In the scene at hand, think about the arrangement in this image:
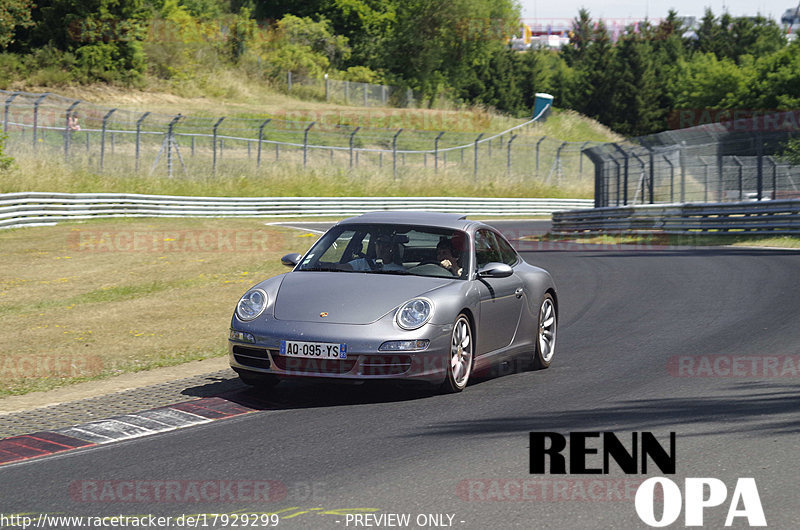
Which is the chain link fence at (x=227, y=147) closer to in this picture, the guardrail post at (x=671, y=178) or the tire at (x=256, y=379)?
the guardrail post at (x=671, y=178)

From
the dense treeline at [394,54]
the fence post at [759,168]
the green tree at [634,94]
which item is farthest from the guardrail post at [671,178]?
the green tree at [634,94]

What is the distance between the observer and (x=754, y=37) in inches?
4326

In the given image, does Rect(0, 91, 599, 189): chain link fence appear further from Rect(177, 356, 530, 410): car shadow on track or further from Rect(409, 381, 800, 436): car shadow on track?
Rect(409, 381, 800, 436): car shadow on track

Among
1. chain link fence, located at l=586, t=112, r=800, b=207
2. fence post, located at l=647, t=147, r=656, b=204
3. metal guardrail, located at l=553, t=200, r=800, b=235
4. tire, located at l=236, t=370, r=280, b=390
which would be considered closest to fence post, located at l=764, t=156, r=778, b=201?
chain link fence, located at l=586, t=112, r=800, b=207

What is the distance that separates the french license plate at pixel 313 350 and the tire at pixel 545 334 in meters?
2.57

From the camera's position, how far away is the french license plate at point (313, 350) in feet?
25.7

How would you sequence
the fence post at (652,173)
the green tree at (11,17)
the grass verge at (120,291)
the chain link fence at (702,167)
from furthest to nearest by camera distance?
1. the green tree at (11,17)
2. the fence post at (652,173)
3. the chain link fence at (702,167)
4. the grass verge at (120,291)

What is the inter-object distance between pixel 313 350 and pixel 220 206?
29.4m

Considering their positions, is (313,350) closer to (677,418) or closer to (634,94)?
(677,418)

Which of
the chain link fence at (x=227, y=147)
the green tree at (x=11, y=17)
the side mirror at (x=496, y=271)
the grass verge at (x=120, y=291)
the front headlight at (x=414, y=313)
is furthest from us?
the green tree at (x=11, y=17)

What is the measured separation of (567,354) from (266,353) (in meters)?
3.67

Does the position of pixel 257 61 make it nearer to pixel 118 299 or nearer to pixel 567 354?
pixel 118 299

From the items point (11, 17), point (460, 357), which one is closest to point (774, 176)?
point (460, 357)

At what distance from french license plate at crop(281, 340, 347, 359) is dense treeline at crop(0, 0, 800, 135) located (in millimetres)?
58777
